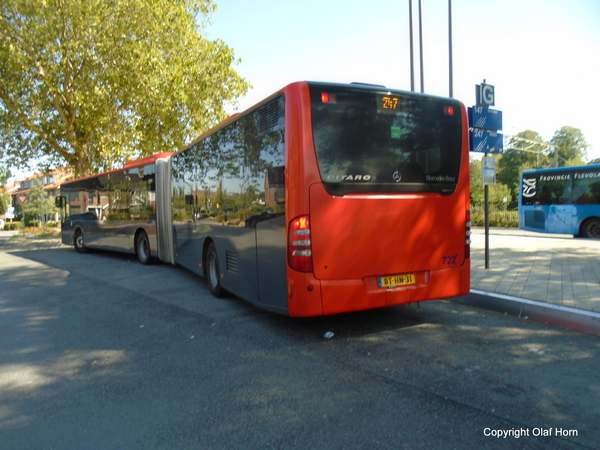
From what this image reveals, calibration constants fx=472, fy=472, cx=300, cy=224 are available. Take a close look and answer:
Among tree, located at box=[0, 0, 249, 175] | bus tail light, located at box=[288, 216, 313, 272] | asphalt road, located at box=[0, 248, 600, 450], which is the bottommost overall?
asphalt road, located at box=[0, 248, 600, 450]

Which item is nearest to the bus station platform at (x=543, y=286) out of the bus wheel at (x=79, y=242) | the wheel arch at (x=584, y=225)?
the wheel arch at (x=584, y=225)

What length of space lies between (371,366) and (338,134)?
2.44 metres

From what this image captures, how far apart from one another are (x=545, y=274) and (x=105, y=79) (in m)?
19.9

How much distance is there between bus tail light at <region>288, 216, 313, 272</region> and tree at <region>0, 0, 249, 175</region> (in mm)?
18447

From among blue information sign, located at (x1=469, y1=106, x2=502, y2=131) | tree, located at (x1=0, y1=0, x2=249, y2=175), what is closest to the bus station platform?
blue information sign, located at (x1=469, y1=106, x2=502, y2=131)

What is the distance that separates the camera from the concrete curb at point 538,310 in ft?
18.0

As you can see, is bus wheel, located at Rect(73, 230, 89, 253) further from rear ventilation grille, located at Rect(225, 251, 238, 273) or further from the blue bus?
the blue bus

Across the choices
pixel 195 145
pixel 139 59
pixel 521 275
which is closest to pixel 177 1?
pixel 139 59

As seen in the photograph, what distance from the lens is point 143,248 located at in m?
13.0

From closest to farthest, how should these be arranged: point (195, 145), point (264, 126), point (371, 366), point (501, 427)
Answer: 1. point (501, 427)
2. point (371, 366)
3. point (264, 126)
4. point (195, 145)

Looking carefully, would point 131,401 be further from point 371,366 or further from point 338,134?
point 338,134

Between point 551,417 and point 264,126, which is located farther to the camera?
point 264,126

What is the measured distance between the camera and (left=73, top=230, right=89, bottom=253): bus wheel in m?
17.3

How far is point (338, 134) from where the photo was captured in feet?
16.9
